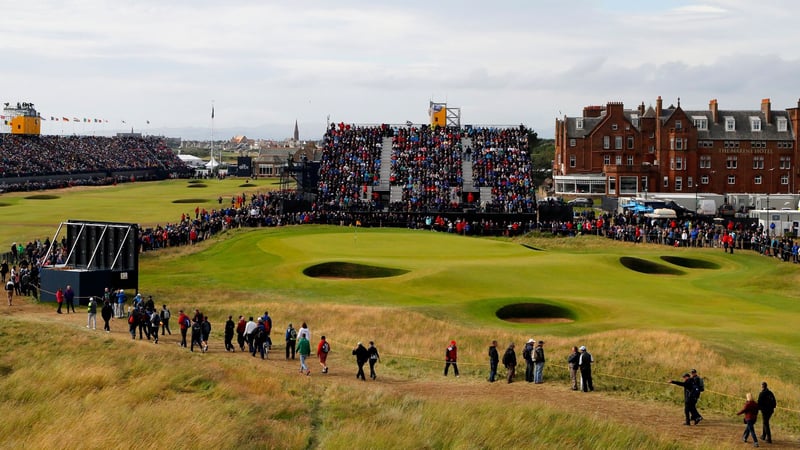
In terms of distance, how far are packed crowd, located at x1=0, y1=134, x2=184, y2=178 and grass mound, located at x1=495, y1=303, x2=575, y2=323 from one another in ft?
287

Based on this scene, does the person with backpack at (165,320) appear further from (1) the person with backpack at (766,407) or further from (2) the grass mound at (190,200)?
(2) the grass mound at (190,200)

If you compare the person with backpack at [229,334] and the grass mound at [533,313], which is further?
the grass mound at [533,313]

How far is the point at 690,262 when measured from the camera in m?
50.9

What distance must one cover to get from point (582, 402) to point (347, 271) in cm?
2364

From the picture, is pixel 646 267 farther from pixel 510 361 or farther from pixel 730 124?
pixel 730 124

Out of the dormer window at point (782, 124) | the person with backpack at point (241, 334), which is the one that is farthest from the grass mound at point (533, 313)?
the dormer window at point (782, 124)

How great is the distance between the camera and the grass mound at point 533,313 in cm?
3506

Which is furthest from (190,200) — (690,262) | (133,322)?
(133,322)

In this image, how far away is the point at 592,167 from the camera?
3925 inches

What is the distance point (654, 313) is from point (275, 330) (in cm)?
1432

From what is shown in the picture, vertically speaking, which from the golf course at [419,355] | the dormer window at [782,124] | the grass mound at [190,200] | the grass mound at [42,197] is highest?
the dormer window at [782,124]

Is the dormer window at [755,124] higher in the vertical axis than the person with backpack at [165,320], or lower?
higher

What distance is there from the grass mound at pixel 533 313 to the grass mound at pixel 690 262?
17730 mm

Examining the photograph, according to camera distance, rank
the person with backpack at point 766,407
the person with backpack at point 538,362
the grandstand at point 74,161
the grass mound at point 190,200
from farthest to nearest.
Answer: the grandstand at point 74,161 → the grass mound at point 190,200 → the person with backpack at point 538,362 → the person with backpack at point 766,407
